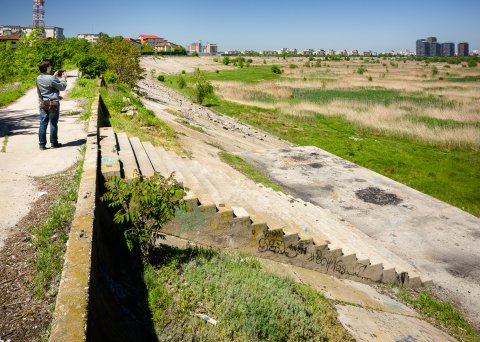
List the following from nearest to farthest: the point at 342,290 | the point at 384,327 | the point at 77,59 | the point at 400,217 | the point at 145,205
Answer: the point at 145,205, the point at 384,327, the point at 342,290, the point at 400,217, the point at 77,59

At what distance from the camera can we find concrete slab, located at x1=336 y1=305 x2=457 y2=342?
5.65 meters

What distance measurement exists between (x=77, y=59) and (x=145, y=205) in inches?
963

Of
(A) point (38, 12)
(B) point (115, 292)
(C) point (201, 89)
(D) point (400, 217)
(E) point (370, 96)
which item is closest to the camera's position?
(B) point (115, 292)

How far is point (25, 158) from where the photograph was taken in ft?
24.8

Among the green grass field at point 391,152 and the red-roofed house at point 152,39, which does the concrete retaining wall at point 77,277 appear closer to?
the green grass field at point 391,152

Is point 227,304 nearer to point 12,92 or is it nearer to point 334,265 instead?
point 334,265

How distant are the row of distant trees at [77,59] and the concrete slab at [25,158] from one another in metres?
10.9

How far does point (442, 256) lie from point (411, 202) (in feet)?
11.8

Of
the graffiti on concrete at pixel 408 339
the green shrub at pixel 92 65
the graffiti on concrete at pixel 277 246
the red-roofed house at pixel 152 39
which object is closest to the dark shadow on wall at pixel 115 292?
the graffiti on concrete at pixel 277 246

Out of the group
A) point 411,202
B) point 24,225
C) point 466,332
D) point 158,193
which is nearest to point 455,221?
point 411,202

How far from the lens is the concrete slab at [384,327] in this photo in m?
5.65

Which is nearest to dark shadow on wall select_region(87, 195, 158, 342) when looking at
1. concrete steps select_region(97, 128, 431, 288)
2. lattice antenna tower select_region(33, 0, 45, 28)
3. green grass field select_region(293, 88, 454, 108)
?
concrete steps select_region(97, 128, 431, 288)

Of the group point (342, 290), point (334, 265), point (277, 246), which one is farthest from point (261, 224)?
point (334, 265)

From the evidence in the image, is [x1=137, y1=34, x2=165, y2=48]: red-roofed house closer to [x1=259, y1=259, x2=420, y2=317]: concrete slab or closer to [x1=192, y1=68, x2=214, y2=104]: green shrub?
[x1=192, y1=68, x2=214, y2=104]: green shrub
